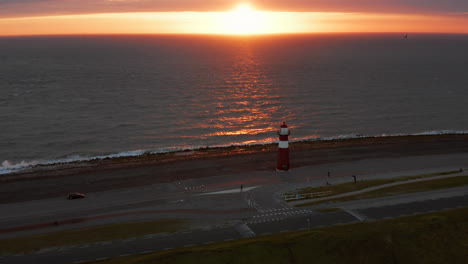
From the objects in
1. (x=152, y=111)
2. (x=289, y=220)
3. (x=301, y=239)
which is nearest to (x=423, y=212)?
(x=289, y=220)

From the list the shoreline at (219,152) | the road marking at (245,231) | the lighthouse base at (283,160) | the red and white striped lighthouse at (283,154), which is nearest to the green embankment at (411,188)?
the road marking at (245,231)

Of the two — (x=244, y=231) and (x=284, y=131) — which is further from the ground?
(x=284, y=131)

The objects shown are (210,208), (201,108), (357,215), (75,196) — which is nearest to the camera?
(357,215)

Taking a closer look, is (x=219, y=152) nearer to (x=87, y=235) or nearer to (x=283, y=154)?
(x=283, y=154)

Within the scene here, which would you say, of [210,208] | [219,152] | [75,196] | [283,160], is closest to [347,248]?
[210,208]

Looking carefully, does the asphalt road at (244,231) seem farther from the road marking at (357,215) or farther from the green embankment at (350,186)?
the green embankment at (350,186)

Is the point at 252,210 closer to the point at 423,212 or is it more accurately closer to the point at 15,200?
the point at 423,212

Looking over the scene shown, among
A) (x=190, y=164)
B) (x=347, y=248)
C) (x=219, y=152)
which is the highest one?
(x=219, y=152)

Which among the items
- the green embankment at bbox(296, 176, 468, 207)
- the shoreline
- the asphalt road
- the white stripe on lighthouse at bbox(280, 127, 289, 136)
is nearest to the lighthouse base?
the white stripe on lighthouse at bbox(280, 127, 289, 136)
